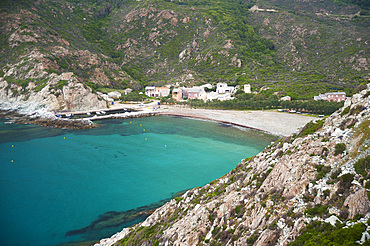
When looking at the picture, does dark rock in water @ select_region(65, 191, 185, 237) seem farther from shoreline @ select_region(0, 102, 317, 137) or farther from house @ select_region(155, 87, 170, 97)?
house @ select_region(155, 87, 170, 97)

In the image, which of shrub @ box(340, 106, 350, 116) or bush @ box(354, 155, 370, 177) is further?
shrub @ box(340, 106, 350, 116)

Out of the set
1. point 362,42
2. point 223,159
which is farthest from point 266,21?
point 223,159

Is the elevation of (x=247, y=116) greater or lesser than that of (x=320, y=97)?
lesser

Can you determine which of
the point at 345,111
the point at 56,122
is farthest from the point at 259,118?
the point at 345,111

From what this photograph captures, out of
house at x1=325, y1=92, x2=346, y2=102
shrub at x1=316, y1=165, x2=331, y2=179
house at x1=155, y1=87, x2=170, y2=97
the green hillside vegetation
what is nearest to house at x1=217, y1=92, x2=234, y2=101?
the green hillside vegetation

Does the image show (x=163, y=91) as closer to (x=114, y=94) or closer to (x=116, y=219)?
(x=114, y=94)

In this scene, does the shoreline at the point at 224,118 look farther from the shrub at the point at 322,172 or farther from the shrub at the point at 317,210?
the shrub at the point at 317,210

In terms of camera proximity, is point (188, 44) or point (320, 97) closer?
point (320, 97)

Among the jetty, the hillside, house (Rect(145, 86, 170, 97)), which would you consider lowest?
the jetty
